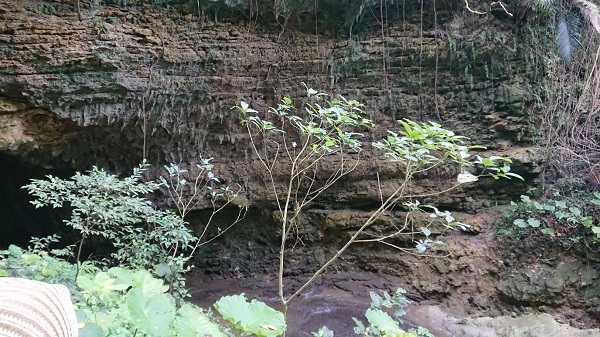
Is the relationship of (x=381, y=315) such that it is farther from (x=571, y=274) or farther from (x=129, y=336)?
(x=571, y=274)

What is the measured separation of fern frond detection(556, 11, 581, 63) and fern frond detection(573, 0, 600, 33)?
20 centimetres

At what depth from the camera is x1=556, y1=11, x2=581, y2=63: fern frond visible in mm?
5969

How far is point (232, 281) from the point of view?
630 cm

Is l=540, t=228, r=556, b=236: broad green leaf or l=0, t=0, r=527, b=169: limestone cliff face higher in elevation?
l=0, t=0, r=527, b=169: limestone cliff face

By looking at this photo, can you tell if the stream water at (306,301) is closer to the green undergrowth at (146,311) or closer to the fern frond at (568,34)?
the green undergrowth at (146,311)

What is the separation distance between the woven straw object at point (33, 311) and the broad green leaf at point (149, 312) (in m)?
0.85

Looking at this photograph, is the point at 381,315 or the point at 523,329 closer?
the point at 381,315

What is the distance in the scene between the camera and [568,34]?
236 inches

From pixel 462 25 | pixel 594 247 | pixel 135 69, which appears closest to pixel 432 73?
pixel 462 25

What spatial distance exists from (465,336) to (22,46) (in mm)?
6218

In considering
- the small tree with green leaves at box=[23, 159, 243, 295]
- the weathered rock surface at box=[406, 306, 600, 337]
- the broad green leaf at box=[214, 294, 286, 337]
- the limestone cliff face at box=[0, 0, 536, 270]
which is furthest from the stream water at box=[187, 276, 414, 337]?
the broad green leaf at box=[214, 294, 286, 337]

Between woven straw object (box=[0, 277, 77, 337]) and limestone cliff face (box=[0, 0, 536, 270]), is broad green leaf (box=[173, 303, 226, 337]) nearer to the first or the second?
woven straw object (box=[0, 277, 77, 337])

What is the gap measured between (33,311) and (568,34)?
7446 mm

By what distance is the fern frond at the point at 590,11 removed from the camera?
→ 18.0 feet
